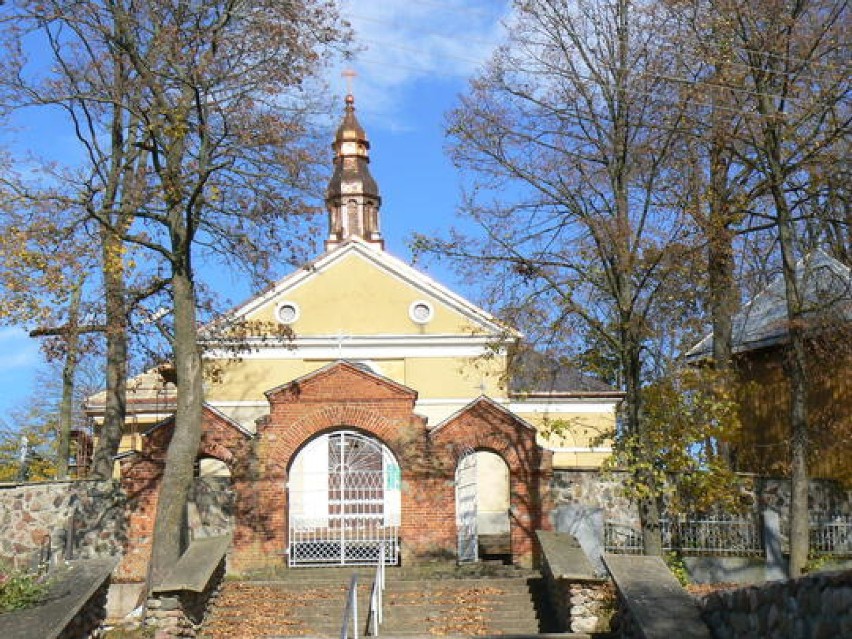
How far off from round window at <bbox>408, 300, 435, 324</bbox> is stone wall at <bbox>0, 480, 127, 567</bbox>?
13015mm

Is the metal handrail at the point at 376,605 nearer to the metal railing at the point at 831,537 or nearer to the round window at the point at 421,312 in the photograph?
the metal railing at the point at 831,537

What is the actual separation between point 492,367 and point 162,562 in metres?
16.4

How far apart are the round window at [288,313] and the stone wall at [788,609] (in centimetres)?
2165

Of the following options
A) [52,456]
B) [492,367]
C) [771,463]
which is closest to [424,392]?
[492,367]

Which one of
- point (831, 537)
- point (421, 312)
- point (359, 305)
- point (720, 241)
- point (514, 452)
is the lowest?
point (831, 537)

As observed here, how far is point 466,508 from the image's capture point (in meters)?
20.9

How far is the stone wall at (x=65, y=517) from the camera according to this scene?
62.5 feet

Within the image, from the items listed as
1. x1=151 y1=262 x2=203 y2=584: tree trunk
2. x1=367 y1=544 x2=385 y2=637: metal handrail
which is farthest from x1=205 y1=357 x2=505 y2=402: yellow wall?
x1=367 y1=544 x2=385 y2=637: metal handrail

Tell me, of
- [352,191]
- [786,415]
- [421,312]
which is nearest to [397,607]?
[786,415]

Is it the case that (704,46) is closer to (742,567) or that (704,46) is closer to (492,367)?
(742,567)

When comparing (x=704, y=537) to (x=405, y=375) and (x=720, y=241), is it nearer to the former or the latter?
(x=720, y=241)

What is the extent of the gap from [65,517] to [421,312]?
1377 centimetres

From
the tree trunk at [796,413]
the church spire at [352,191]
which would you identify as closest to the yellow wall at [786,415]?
the tree trunk at [796,413]

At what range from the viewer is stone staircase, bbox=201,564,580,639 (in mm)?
14578
